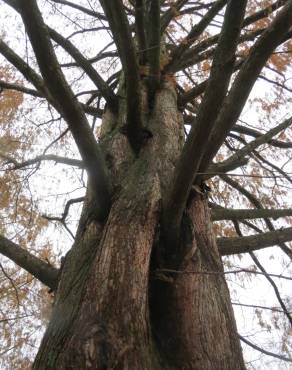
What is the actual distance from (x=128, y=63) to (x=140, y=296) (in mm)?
1167

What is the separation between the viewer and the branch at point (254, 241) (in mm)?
2047

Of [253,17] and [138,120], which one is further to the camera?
[253,17]

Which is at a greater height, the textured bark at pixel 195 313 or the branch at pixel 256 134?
the branch at pixel 256 134

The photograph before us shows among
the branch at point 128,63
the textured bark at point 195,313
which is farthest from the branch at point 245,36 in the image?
the textured bark at point 195,313

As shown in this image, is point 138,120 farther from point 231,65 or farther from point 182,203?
point 231,65

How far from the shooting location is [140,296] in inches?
57.0

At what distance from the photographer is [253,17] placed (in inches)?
109

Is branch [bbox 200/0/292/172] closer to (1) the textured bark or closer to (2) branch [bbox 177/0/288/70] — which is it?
(1) the textured bark

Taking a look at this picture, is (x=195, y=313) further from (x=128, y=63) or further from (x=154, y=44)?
(x=154, y=44)

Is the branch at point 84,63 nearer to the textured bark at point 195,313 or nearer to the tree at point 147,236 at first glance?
the tree at point 147,236

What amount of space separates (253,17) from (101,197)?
1845 mm

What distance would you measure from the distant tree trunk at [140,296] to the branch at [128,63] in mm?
346

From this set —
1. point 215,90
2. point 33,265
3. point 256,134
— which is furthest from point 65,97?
point 256,134

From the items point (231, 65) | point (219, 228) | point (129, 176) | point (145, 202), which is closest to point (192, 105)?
point (219, 228)
